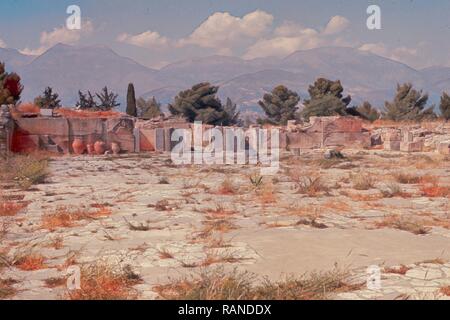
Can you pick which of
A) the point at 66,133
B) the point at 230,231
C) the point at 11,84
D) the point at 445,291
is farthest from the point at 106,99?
the point at 445,291

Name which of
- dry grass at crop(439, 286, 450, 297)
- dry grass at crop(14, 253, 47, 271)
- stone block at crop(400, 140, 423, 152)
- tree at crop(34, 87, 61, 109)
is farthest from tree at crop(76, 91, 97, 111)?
dry grass at crop(439, 286, 450, 297)

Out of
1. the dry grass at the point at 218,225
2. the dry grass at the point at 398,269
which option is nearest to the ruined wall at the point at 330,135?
the dry grass at the point at 218,225

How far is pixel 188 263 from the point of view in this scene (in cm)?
511

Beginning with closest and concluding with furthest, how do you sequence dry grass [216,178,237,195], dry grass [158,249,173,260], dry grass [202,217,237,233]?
dry grass [158,249,173,260] < dry grass [202,217,237,233] < dry grass [216,178,237,195]

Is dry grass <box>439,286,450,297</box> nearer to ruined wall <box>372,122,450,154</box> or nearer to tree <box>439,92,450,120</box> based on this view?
ruined wall <box>372,122,450,154</box>

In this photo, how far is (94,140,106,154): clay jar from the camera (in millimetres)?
23469

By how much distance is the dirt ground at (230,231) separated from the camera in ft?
15.5

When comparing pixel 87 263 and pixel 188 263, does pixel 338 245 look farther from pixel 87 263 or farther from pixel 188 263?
pixel 87 263

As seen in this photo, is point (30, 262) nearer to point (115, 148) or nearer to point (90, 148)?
point (115, 148)

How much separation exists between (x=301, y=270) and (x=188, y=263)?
3.96 ft

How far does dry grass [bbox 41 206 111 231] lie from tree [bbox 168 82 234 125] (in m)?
35.4

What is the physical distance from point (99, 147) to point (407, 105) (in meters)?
32.9

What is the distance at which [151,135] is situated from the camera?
25812mm

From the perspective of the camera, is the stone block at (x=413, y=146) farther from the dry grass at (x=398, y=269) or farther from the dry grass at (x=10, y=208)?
the dry grass at (x=398, y=269)
